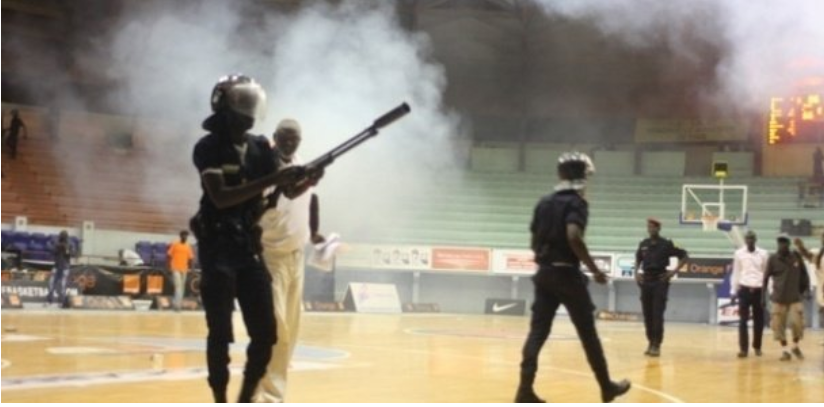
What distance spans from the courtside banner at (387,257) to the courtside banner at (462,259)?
23cm

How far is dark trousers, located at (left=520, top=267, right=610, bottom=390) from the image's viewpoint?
714cm

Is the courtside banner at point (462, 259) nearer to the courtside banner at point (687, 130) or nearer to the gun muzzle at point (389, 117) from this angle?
the courtside banner at point (687, 130)

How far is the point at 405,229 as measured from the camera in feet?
95.9

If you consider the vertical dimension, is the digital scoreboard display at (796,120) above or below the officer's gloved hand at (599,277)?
above

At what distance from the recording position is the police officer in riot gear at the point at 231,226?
16.7 ft

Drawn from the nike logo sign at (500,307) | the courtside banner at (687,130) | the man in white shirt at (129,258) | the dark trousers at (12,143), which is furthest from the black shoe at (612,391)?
the courtside banner at (687,130)

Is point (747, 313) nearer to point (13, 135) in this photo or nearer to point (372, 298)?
point (372, 298)

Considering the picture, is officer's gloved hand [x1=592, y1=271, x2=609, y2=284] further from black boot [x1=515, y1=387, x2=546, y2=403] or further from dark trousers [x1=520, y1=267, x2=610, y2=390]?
black boot [x1=515, y1=387, x2=546, y2=403]

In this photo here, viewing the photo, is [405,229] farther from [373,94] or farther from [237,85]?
[237,85]

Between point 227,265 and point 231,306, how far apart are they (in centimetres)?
21

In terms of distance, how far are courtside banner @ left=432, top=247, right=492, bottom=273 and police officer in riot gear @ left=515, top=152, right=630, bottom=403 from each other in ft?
67.2

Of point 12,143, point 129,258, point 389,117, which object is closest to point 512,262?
point 129,258

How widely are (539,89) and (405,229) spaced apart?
6.68 m

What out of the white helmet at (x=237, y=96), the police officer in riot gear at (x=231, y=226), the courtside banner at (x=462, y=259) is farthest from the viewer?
the courtside banner at (x=462, y=259)
